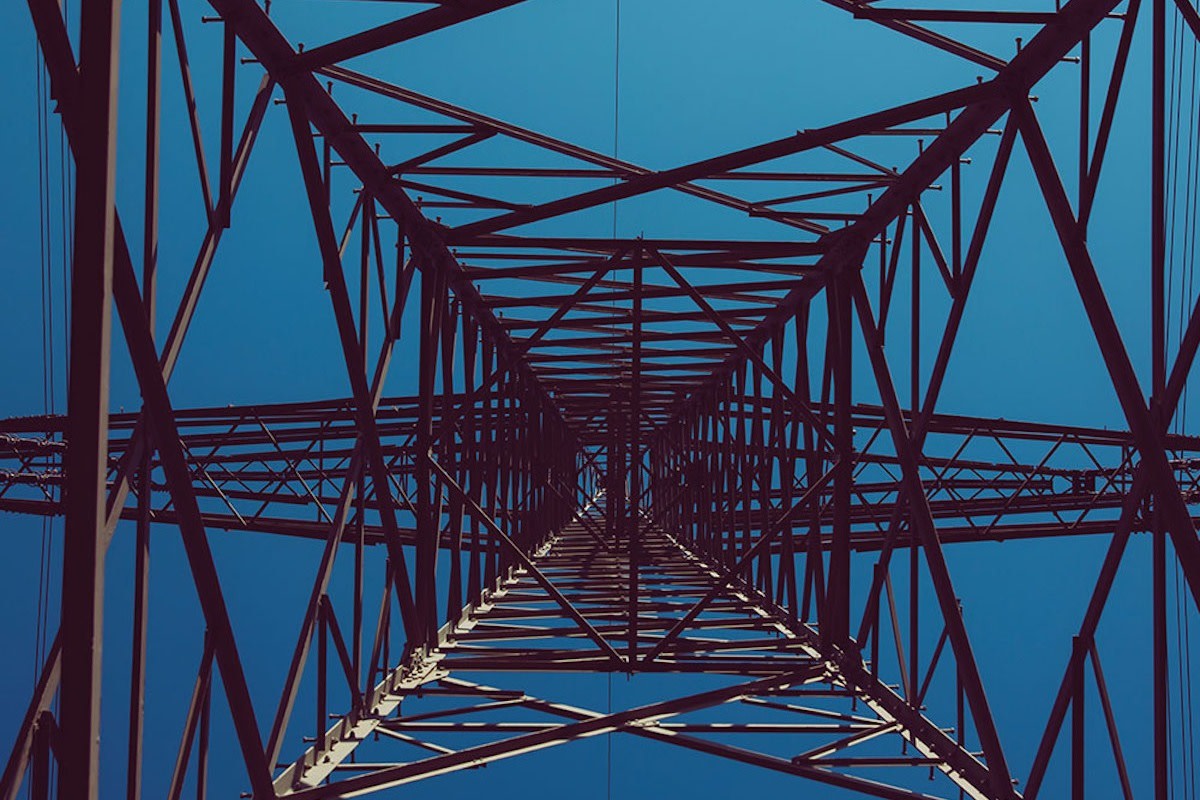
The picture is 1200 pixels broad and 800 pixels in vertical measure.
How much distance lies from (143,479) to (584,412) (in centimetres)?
3418

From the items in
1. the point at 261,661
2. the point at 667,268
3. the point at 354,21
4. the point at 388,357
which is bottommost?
the point at 261,661

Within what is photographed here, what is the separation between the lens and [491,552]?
2402 centimetres

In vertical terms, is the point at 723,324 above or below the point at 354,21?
below

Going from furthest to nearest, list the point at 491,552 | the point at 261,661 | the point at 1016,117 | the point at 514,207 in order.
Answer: the point at 261,661, the point at 491,552, the point at 514,207, the point at 1016,117

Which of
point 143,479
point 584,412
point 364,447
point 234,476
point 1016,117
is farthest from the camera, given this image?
point 584,412

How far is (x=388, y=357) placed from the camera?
16.5 meters

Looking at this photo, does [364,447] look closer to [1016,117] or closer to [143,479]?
[143,479]

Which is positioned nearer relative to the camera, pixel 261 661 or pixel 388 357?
pixel 388 357

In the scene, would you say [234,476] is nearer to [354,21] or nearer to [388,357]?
[388,357]

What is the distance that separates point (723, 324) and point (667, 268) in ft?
3.60

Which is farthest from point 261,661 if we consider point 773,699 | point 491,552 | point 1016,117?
point 1016,117

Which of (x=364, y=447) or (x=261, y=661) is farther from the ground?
(x=364, y=447)

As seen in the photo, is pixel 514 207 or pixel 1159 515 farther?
pixel 514 207

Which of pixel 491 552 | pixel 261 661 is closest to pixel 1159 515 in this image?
pixel 491 552
